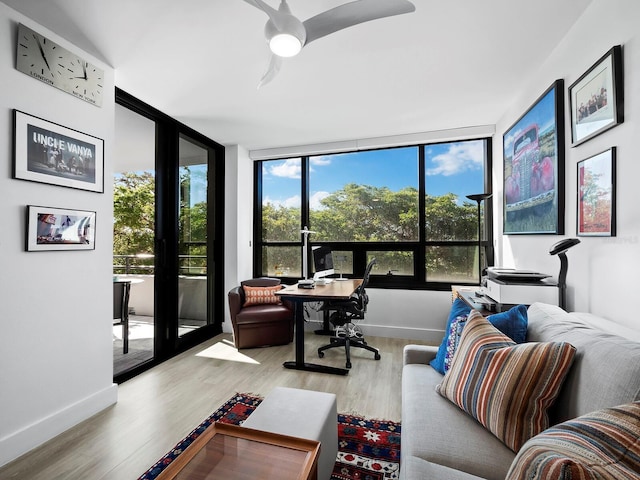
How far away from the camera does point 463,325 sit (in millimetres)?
1692

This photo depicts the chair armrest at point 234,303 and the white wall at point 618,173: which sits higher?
the white wall at point 618,173

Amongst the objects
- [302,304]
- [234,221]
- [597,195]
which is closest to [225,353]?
[302,304]

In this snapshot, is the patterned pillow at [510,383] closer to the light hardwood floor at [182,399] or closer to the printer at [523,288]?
the printer at [523,288]

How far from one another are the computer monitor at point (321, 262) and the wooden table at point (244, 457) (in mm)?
2406

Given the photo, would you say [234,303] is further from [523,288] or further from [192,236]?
[523,288]

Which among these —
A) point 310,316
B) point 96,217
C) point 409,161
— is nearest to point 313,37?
point 96,217

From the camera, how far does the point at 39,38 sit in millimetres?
1915

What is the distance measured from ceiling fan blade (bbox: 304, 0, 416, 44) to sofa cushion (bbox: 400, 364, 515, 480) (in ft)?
6.19

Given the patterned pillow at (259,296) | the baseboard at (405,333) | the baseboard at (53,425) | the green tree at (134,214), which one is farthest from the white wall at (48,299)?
the baseboard at (405,333)

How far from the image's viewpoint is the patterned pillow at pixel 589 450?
566 millimetres

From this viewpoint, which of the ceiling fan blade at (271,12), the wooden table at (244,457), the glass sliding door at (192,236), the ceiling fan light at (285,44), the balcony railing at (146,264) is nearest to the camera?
the wooden table at (244,457)

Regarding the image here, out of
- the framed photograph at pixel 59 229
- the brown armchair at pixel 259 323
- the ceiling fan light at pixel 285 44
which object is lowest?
the brown armchair at pixel 259 323

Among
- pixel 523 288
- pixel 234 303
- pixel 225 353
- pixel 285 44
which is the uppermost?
pixel 285 44

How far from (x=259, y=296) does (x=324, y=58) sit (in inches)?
108
